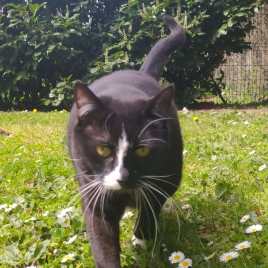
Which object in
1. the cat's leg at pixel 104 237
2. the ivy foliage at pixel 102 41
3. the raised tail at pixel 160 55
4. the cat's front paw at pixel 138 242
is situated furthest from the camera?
the ivy foliage at pixel 102 41

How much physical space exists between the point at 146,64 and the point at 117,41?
14.0 feet

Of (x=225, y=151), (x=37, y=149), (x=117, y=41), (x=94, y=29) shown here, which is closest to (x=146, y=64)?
(x=225, y=151)

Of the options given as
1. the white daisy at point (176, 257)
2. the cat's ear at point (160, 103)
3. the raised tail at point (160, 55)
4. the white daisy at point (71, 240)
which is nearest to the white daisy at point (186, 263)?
the white daisy at point (176, 257)

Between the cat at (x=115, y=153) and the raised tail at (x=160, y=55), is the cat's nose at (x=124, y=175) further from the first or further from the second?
the raised tail at (x=160, y=55)

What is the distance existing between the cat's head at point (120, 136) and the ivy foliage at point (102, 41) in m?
4.30

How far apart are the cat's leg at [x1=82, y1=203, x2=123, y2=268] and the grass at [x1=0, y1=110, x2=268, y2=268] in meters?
0.12

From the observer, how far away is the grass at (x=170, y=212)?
1385mm

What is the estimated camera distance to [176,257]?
1325mm

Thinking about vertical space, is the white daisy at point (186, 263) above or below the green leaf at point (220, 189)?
above

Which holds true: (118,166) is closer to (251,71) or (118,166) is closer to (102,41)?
(102,41)

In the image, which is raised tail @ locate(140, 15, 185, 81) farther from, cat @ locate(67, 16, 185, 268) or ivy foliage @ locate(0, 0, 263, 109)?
ivy foliage @ locate(0, 0, 263, 109)

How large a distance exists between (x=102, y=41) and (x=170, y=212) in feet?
16.3

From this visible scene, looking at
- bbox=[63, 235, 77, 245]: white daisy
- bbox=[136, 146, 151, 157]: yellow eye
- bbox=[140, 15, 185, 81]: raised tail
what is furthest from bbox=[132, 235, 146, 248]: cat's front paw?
bbox=[140, 15, 185, 81]: raised tail

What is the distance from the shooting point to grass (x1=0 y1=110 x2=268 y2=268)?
138 cm
